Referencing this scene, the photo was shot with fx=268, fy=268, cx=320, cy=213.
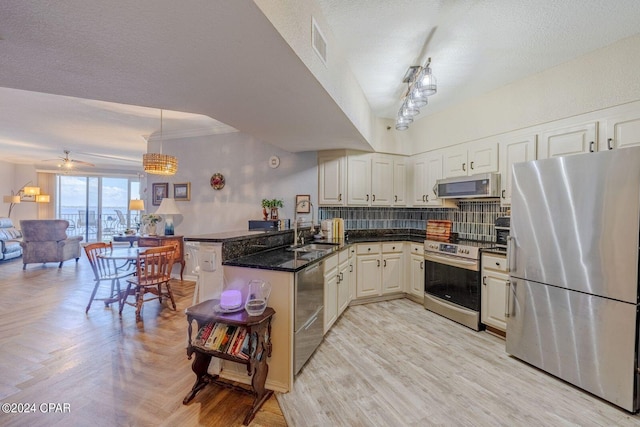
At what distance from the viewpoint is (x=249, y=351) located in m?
1.77

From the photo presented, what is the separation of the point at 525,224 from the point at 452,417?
1.67 m

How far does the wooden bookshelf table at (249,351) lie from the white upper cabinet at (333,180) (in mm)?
2256

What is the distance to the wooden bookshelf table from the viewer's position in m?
1.76

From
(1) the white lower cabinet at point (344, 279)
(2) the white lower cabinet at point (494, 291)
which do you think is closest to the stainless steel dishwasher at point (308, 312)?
(1) the white lower cabinet at point (344, 279)

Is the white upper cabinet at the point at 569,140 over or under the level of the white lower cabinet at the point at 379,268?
over

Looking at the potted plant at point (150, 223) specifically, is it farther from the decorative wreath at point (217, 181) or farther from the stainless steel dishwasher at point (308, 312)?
the stainless steel dishwasher at point (308, 312)

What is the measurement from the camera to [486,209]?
3.46 m

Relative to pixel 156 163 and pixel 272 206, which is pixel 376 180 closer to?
pixel 272 206

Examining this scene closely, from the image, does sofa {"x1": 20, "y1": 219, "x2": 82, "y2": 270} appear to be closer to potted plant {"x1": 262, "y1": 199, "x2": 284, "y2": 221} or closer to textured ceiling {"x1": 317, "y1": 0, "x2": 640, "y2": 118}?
potted plant {"x1": 262, "y1": 199, "x2": 284, "y2": 221}

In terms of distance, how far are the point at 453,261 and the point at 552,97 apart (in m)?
1.92

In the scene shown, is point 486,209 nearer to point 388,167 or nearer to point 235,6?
point 388,167

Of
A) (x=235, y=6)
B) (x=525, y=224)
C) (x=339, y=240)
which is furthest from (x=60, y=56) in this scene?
(x=525, y=224)

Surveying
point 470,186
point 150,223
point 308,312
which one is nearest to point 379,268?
point 470,186

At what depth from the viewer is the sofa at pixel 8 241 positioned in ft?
20.1
